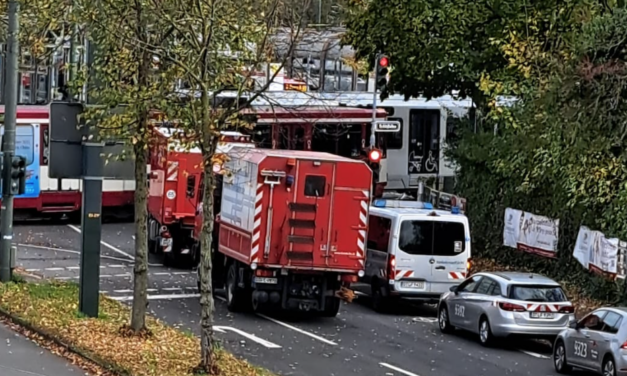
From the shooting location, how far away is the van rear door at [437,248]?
2597cm

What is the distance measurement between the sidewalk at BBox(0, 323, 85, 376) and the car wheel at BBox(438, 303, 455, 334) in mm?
9310

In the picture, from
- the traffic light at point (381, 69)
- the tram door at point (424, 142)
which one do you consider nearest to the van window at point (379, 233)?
the traffic light at point (381, 69)

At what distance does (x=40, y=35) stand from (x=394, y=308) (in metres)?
11.2

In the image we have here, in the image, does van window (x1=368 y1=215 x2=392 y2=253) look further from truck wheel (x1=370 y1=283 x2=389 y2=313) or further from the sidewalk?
the sidewalk

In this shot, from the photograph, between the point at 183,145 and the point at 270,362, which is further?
the point at 270,362

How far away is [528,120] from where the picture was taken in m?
26.2

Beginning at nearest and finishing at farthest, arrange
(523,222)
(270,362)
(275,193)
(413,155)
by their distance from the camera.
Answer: (270,362), (275,193), (523,222), (413,155)

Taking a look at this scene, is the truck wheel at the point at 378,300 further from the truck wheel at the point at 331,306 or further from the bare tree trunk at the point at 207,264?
the bare tree trunk at the point at 207,264

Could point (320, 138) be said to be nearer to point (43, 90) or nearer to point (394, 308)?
point (43, 90)

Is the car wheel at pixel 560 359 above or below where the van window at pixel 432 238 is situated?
below

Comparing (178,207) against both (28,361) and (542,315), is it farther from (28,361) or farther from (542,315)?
(28,361)

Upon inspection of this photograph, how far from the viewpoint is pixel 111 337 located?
16953mm

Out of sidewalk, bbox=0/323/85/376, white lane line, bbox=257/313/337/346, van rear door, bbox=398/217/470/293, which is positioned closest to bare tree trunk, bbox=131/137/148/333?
sidewalk, bbox=0/323/85/376

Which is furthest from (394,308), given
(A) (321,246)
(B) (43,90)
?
(B) (43,90)
